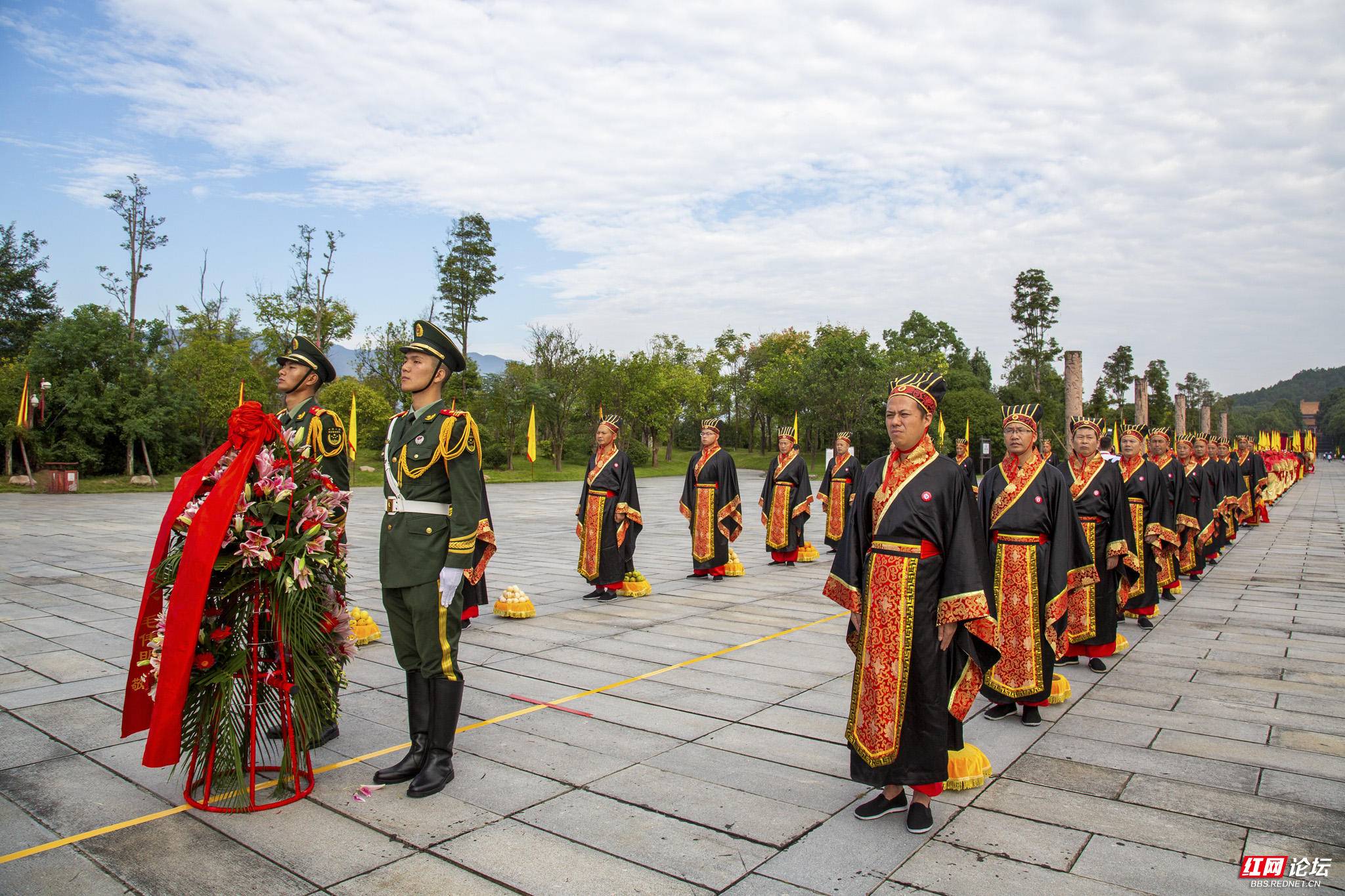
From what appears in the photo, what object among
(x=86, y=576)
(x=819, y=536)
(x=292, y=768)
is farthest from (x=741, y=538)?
(x=292, y=768)

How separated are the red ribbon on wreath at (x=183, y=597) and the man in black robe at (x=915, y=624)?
8.55 ft

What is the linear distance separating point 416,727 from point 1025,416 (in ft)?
13.2

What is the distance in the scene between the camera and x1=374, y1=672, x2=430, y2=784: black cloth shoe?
3791mm

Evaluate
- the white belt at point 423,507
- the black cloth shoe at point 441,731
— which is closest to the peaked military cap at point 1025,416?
the white belt at point 423,507

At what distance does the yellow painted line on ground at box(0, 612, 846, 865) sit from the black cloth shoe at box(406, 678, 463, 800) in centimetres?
53

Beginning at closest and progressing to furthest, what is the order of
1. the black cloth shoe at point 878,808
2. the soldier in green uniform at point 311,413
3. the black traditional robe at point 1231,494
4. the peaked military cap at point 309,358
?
the black cloth shoe at point 878,808
the soldier in green uniform at point 311,413
the peaked military cap at point 309,358
the black traditional robe at point 1231,494

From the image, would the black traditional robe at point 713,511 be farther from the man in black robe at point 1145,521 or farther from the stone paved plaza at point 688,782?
the man in black robe at point 1145,521

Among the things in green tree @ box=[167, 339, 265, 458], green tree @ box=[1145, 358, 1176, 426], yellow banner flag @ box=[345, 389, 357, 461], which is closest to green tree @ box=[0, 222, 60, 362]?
green tree @ box=[167, 339, 265, 458]

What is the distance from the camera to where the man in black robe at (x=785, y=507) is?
11.4m

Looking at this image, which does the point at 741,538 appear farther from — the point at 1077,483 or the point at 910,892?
the point at 910,892

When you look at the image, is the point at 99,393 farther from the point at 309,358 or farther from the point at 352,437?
the point at 309,358

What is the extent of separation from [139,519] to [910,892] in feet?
57.2

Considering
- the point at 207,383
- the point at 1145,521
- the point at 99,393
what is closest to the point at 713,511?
the point at 1145,521

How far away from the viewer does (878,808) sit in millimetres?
3486
